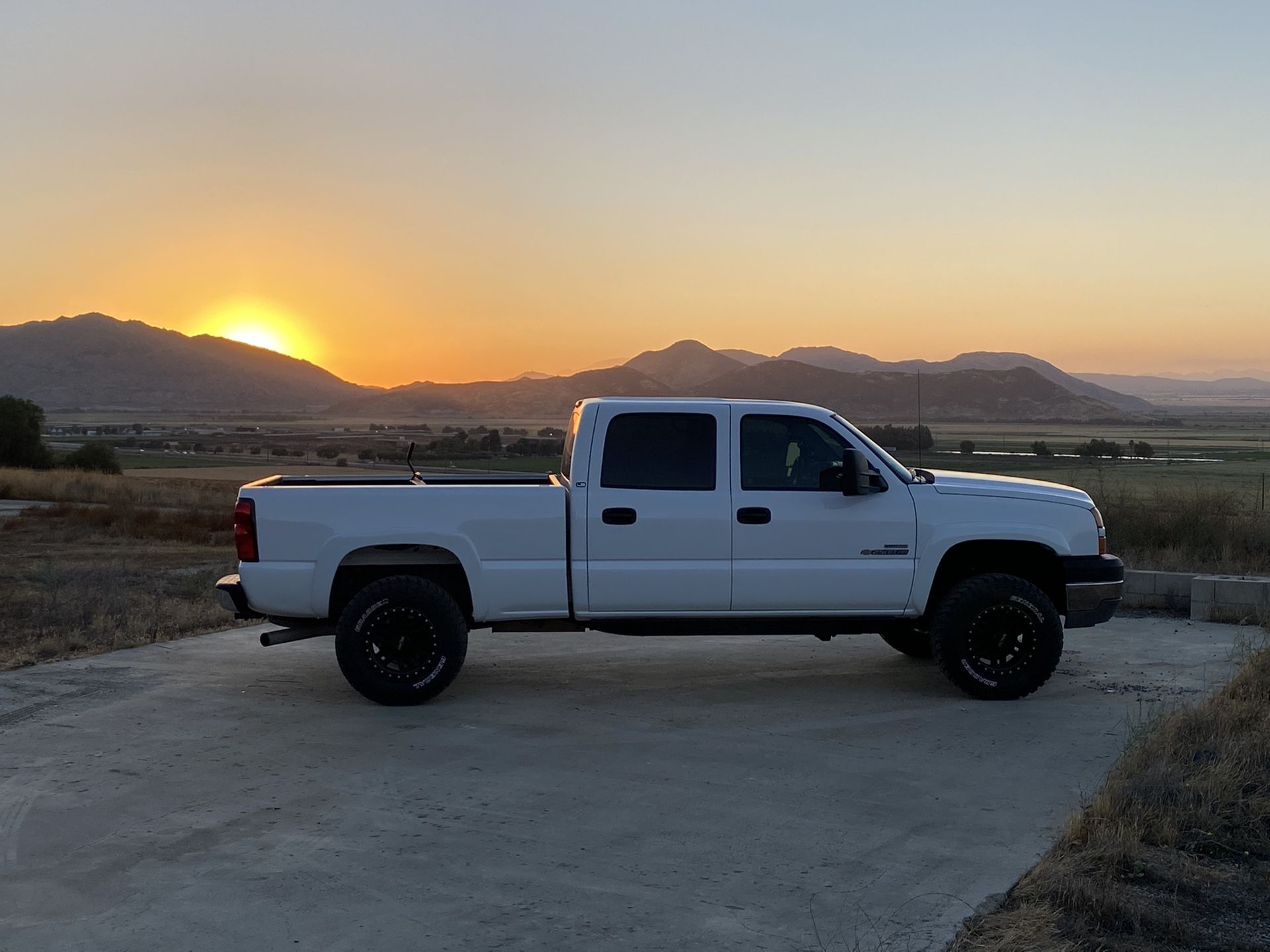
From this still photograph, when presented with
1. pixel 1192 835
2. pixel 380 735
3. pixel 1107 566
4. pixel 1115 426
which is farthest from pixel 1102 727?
pixel 1115 426

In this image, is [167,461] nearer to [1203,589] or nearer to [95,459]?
[95,459]

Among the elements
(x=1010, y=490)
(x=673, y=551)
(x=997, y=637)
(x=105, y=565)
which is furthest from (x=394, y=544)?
(x=105, y=565)

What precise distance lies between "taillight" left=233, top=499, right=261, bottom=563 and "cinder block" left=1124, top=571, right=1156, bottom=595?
905 cm

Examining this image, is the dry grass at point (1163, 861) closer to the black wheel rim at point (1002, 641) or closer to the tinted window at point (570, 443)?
the black wheel rim at point (1002, 641)

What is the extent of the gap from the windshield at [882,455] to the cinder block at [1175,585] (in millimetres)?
5276

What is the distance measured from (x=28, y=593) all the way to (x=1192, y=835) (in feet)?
Answer: 52.4

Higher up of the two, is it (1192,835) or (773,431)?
(773,431)

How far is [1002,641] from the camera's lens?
8.71 metres

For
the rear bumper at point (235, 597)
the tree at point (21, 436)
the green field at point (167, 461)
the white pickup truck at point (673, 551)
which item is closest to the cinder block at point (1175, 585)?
the white pickup truck at point (673, 551)

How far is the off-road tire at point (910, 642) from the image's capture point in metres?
9.80

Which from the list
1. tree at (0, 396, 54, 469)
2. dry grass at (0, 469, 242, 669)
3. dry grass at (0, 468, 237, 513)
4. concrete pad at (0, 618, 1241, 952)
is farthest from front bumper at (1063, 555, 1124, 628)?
tree at (0, 396, 54, 469)

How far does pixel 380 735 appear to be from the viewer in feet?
25.1


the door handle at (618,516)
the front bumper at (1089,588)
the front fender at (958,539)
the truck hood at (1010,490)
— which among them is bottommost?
the front bumper at (1089,588)

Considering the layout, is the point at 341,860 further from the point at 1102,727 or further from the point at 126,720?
the point at 1102,727
